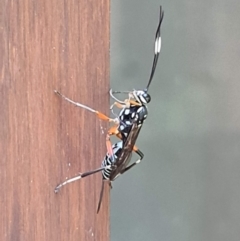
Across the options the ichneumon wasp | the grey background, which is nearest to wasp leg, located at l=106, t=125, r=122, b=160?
the ichneumon wasp

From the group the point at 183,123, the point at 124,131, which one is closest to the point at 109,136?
the point at 124,131

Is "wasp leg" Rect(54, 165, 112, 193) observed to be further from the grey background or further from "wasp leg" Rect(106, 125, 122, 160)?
the grey background

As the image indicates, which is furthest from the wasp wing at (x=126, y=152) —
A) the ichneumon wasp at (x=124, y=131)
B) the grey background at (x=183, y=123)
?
the grey background at (x=183, y=123)

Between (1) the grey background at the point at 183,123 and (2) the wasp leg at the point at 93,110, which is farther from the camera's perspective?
(1) the grey background at the point at 183,123

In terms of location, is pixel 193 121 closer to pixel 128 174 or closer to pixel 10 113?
pixel 128 174

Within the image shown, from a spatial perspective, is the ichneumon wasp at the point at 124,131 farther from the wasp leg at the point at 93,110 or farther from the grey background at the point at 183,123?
the grey background at the point at 183,123

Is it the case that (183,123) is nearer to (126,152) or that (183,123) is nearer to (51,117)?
(126,152)
